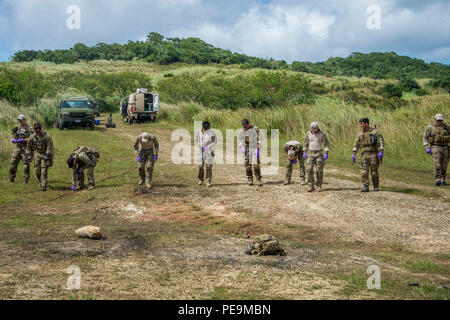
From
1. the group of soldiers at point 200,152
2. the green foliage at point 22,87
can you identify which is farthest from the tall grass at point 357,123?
the green foliage at point 22,87

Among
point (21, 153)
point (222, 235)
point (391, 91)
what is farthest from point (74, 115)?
point (391, 91)

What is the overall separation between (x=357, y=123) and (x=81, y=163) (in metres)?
13.0

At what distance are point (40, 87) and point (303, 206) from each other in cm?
2692

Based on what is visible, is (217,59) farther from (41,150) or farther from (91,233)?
(91,233)

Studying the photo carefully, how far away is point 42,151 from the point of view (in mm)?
13867

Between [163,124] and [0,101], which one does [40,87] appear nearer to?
[0,101]

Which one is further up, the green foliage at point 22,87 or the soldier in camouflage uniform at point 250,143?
the green foliage at point 22,87

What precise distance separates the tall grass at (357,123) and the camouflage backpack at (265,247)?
11.2 metres

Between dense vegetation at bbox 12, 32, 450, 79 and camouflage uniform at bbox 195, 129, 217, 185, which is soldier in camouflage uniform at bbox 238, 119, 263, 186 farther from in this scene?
dense vegetation at bbox 12, 32, 450, 79

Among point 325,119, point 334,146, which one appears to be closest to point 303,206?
point 334,146

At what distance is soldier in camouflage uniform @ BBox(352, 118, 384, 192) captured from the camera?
12812 mm

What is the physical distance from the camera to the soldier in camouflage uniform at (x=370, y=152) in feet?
42.0

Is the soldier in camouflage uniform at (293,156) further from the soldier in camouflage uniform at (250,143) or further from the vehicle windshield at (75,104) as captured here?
the vehicle windshield at (75,104)

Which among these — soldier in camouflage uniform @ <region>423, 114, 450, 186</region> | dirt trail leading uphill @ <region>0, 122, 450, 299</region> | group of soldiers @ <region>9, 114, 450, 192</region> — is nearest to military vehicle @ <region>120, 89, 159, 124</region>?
dirt trail leading uphill @ <region>0, 122, 450, 299</region>
